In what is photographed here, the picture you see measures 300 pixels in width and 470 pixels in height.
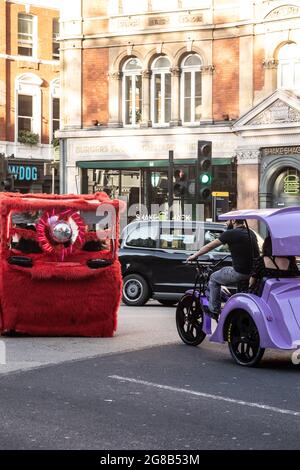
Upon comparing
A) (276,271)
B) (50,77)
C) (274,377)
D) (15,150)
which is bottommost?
(274,377)

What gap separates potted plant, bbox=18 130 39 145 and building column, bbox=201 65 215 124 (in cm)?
1300

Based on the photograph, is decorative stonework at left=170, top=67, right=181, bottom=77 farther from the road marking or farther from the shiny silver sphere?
the road marking

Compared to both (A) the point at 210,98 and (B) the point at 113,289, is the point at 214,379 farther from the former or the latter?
(A) the point at 210,98

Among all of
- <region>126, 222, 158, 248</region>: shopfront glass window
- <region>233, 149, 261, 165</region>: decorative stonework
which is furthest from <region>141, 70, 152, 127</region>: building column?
<region>126, 222, 158, 248</region>: shopfront glass window

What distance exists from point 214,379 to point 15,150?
112 ft

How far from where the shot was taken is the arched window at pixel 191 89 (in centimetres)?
3198

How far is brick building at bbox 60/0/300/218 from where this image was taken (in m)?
30.0

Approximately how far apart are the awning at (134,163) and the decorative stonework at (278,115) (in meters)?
1.75

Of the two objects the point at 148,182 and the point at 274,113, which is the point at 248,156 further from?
the point at 148,182

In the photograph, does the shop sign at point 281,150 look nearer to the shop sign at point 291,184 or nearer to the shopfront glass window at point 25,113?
the shop sign at point 291,184

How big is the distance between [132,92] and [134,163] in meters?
2.56

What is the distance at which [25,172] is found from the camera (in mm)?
42125

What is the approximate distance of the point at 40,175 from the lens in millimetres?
42719
